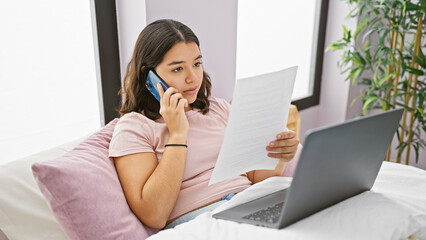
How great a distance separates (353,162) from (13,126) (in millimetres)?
1175

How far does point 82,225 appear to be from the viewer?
93cm

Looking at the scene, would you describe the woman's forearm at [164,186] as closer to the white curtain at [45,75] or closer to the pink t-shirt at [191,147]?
the pink t-shirt at [191,147]

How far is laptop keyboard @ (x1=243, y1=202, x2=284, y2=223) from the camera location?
2.78 ft

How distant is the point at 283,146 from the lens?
3.88 feet

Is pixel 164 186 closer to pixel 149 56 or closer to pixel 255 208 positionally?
pixel 255 208

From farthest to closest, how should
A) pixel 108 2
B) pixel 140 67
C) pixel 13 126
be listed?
pixel 108 2 → pixel 13 126 → pixel 140 67

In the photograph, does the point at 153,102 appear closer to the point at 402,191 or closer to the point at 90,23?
the point at 90,23

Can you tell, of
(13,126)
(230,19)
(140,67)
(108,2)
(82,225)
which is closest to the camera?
(82,225)

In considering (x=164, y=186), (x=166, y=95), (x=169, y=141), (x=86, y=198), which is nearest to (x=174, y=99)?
(x=166, y=95)

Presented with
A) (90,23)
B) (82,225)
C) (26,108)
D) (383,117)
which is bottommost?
(82,225)

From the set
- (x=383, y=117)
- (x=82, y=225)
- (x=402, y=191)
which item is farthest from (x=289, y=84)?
(x=82, y=225)

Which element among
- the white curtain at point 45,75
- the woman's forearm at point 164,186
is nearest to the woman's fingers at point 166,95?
the woman's forearm at point 164,186

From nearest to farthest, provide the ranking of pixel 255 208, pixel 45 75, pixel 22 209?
1. pixel 255 208
2. pixel 22 209
3. pixel 45 75

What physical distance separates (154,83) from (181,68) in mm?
99
